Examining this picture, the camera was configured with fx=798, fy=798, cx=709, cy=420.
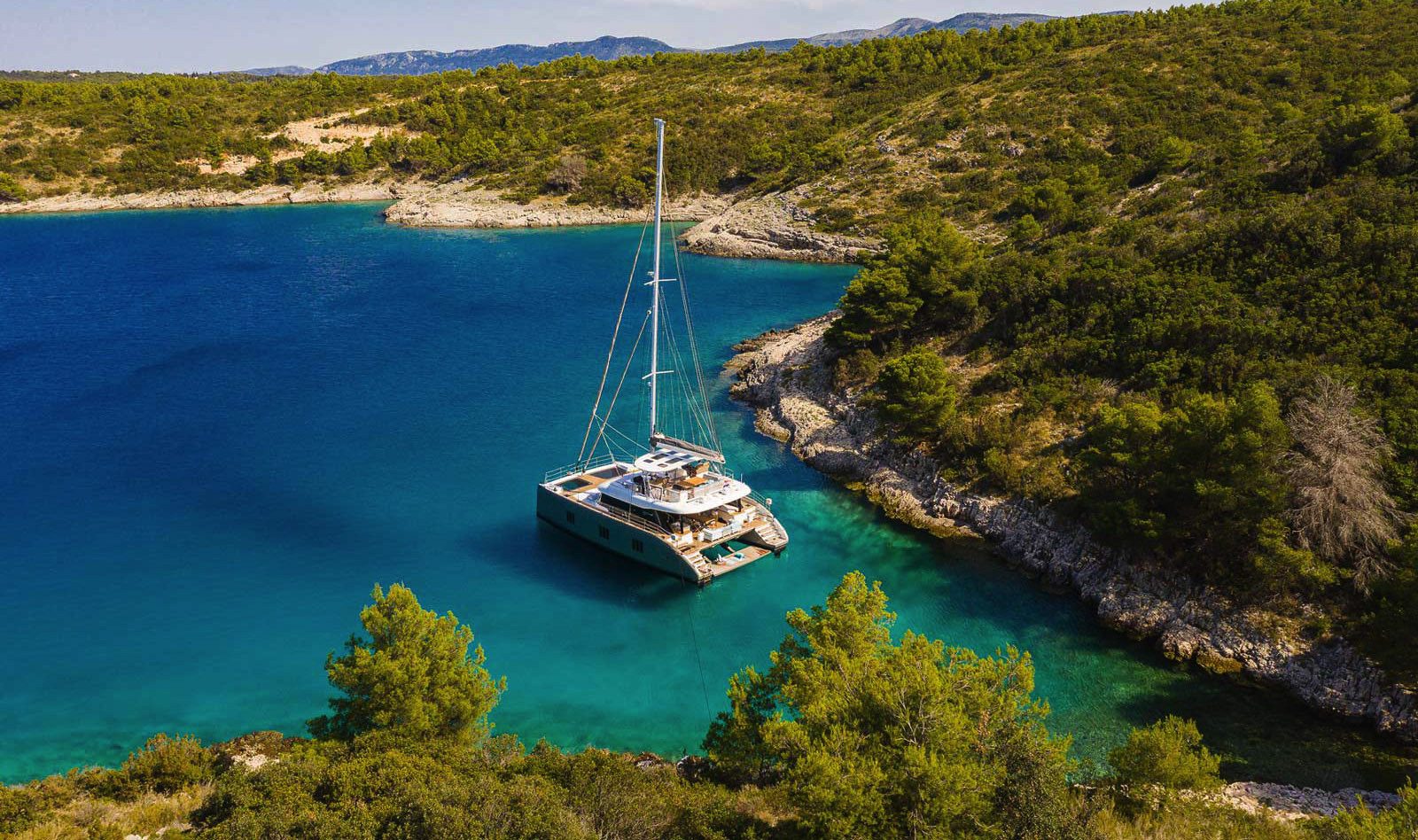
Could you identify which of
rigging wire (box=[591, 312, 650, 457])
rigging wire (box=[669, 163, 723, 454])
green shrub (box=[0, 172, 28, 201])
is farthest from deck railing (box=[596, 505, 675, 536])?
green shrub (box=[0, 172, 28, 201])

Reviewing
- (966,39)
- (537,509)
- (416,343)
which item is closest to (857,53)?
(966,39)

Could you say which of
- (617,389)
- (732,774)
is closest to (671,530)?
(732,774)


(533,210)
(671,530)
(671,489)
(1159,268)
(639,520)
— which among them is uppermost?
(1159,268)

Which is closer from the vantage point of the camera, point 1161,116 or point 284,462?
point 284,462

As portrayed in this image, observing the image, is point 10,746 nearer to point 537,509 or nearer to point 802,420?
point 537,509

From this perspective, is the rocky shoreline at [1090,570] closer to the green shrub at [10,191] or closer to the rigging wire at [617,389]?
the rigging wire at [617,389]

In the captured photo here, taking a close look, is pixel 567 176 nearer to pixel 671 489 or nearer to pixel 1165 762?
pixel 671 489
